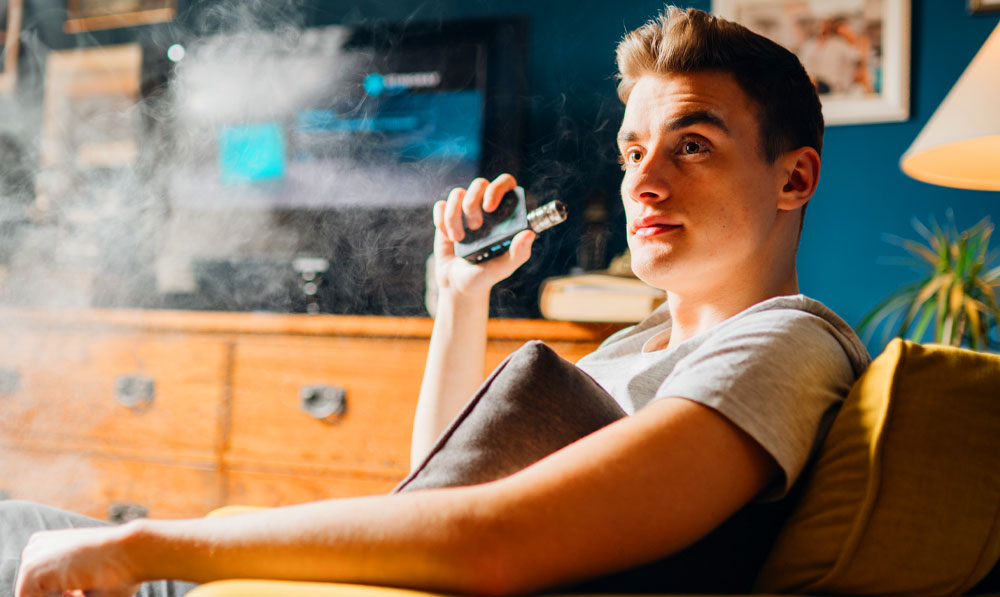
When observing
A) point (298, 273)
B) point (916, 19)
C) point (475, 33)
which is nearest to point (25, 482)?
point (298, 273)

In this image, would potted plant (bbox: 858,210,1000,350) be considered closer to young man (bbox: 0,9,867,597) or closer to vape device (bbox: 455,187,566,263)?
young man (bbox: 0,9,867,597)

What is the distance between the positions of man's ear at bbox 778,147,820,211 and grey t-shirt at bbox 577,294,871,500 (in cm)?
24

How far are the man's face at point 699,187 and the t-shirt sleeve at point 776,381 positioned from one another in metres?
0.20

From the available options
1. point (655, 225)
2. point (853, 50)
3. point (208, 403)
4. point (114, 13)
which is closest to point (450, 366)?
point (655, 225)

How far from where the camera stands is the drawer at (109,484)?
183cm

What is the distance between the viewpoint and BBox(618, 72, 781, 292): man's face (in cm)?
94

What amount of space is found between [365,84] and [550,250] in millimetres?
686

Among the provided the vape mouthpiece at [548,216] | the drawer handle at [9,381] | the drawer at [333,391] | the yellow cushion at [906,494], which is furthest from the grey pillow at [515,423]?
the drawer handle at [9,381]

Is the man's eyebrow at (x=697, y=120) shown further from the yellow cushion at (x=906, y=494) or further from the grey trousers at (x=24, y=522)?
the grey trousers at (x=24, y=522)

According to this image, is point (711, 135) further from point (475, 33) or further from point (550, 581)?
point (475, 33)

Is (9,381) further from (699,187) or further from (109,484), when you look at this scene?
(699,187)

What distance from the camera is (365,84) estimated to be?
2.13 meters

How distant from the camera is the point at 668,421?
1.99 ft

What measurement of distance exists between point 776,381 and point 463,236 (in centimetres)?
68
